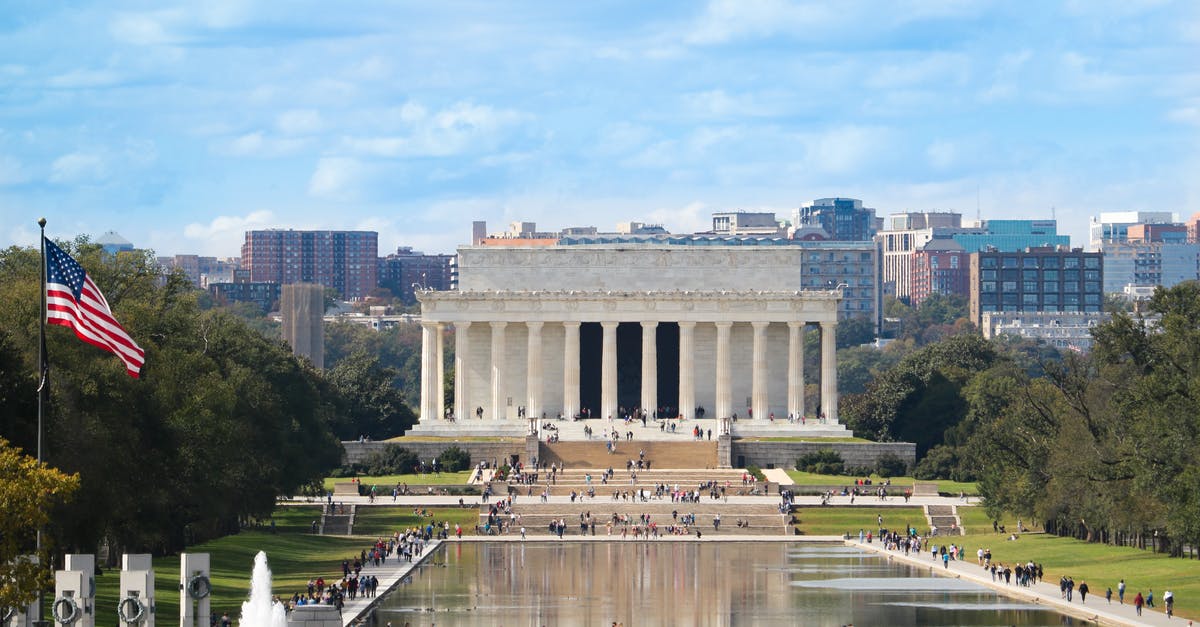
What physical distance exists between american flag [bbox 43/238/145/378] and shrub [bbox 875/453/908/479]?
80767 millimetres

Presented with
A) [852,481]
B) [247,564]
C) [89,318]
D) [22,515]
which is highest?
[89,318]

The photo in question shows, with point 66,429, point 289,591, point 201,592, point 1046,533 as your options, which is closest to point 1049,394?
point 1046,533

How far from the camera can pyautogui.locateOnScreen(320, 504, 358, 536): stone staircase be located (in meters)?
113

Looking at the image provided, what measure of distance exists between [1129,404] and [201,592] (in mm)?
51208

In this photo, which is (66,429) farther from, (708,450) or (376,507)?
(708,450)

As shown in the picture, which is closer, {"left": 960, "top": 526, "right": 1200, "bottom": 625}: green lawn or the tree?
the tree

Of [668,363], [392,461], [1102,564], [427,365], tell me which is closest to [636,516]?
[392,461]

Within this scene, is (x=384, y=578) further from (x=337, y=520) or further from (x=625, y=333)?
(x=625, y=333)

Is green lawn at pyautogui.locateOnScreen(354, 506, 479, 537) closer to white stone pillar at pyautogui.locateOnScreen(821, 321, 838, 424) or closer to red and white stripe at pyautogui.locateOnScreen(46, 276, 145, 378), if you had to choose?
white stone pillar at pyautogui.locateOnScreen(821, 321, 838, 424)

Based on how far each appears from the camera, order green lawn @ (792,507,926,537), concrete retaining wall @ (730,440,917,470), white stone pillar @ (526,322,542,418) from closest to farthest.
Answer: green lawn @ (792,507,926,537)
concrete retaining wall @ (730,440,917,470)
white stone pillar @ (526,322,542,418)

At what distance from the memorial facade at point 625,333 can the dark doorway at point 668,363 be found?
96 millimetres

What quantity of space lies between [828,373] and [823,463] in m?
16.1

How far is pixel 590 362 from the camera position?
154 meters

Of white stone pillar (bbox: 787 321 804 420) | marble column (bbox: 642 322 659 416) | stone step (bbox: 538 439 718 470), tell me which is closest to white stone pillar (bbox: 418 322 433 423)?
marble column (bbox: 642 322 659 416)
